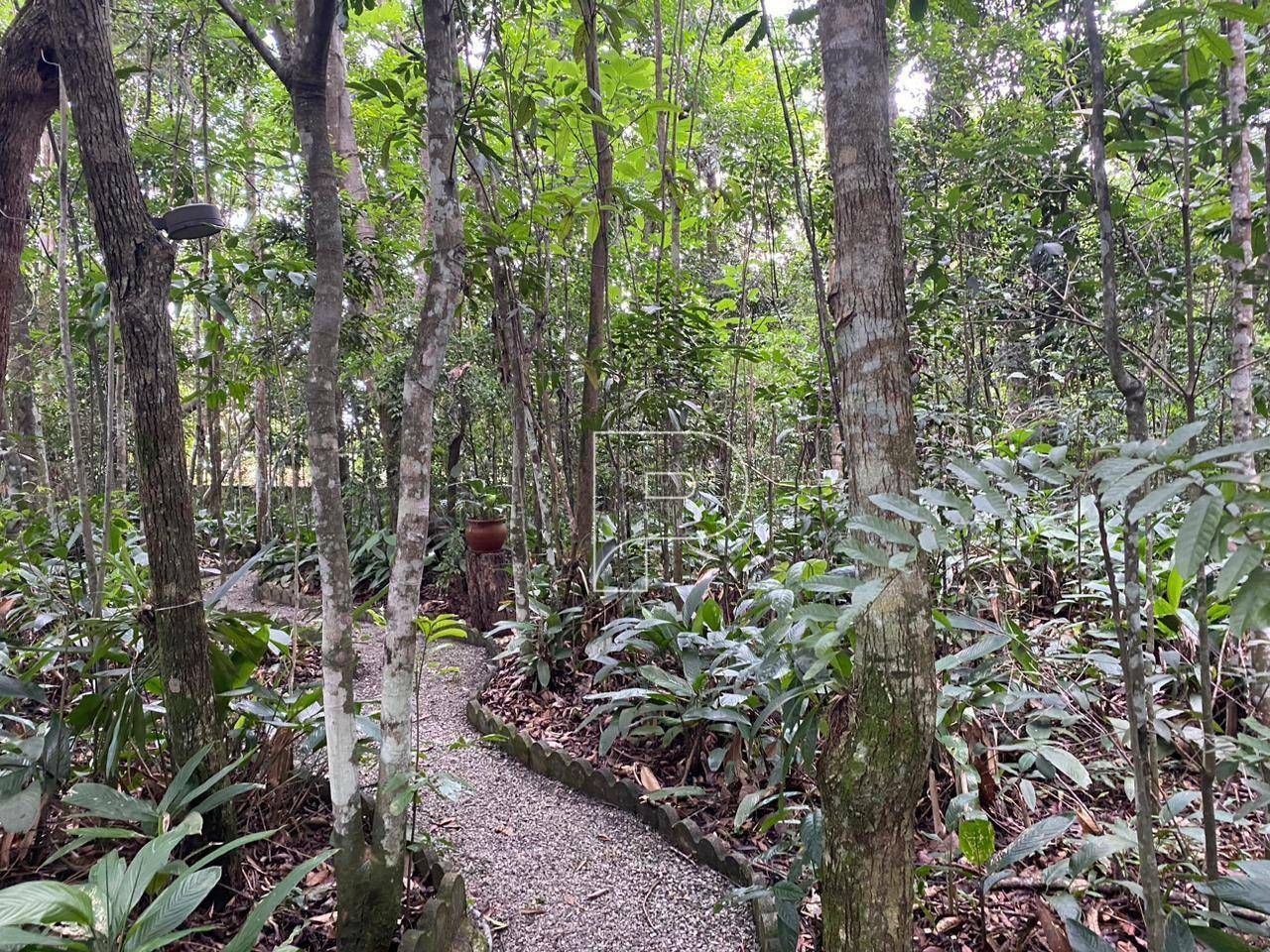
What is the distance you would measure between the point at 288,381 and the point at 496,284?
477 cm

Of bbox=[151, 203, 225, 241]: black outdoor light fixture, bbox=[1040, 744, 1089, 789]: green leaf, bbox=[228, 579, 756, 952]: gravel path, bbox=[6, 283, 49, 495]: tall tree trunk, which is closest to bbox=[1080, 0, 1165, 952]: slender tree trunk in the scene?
bbox=[1040, 744, 1089, 789]: green leaf

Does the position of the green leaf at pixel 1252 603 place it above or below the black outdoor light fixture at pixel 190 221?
below

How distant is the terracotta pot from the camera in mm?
4922

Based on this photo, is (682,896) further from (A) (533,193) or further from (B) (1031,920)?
(A) (533,193)

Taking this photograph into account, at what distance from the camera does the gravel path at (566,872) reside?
1870mm

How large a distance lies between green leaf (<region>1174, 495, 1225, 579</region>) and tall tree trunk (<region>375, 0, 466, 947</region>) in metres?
1.39

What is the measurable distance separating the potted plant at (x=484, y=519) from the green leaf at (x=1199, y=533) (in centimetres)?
447

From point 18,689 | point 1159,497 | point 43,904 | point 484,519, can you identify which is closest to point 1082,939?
point 1159,497

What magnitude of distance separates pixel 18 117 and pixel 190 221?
114 centimetres

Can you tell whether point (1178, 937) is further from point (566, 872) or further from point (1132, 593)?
point (566, 872)

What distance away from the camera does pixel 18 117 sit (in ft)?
8.06

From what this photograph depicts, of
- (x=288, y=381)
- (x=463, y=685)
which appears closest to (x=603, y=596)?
(x=463, y=685)

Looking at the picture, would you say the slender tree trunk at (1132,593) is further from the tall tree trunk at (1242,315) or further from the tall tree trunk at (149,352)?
the tall tree trunk at (149,352)

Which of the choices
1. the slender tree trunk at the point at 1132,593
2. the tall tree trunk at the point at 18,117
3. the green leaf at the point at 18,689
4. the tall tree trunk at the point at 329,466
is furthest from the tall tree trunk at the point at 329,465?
the slender tree trunk at the point at 1132,593
